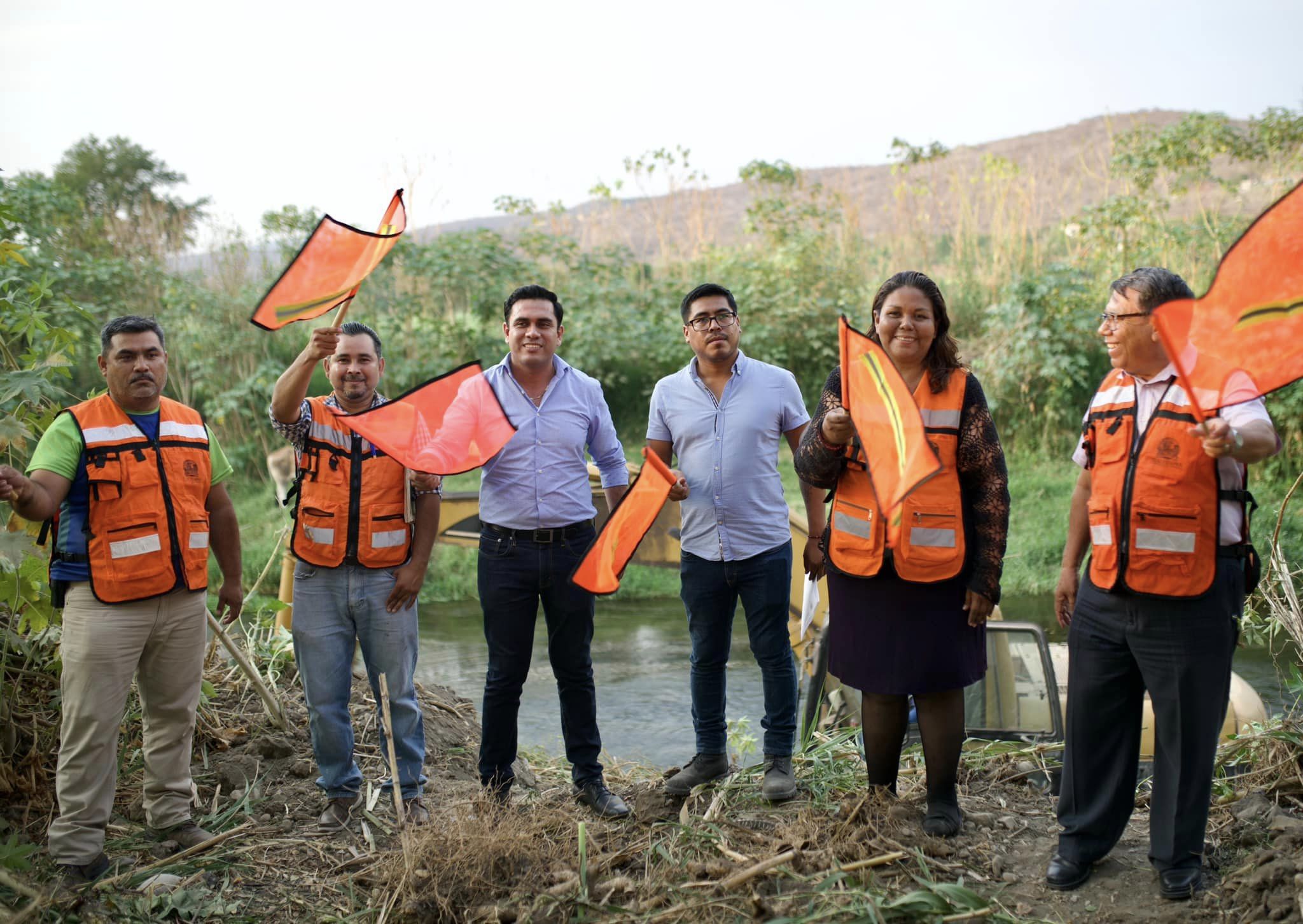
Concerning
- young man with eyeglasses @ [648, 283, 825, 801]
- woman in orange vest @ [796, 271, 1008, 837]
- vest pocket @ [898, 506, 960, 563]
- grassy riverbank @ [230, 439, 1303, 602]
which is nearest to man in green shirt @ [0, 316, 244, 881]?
young man with eyeglasses @ [648, 283, 825, 801]

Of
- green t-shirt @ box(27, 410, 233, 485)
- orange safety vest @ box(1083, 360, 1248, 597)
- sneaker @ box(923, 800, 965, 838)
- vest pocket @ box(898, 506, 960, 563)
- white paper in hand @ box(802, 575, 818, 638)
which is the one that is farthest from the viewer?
white paper in hand @ box(802, 575, 818, 638)

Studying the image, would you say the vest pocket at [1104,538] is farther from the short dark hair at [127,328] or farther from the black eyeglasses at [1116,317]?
the short dark hair at [127,328]

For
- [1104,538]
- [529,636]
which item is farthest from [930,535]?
[529,636]

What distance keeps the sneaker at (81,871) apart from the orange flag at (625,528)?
189 cm

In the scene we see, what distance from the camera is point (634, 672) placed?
10.9 metres

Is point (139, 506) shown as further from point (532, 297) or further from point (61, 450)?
Result: point (532, 297)

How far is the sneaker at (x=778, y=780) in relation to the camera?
3.86 meters

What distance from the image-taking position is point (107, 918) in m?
3.38

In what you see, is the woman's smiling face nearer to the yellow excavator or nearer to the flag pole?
the flag pole

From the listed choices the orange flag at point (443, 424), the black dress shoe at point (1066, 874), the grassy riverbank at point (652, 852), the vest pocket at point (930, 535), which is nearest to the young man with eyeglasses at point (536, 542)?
the orange flag at point (443, 424)

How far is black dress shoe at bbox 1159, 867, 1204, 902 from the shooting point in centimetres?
306

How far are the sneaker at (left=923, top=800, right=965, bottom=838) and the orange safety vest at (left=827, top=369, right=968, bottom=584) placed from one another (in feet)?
2.56

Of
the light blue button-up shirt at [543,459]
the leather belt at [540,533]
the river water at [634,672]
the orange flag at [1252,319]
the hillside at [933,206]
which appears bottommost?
the river water at [634,672]

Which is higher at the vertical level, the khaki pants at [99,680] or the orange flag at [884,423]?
the orange flag at [884,423]
